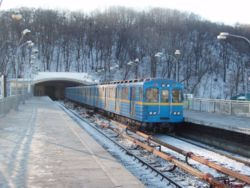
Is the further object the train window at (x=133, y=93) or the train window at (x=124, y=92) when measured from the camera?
the train window at (x=124, y=92)

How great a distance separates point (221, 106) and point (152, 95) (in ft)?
26.0

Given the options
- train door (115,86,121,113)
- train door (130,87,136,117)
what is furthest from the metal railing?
train door (115,86,121,113)

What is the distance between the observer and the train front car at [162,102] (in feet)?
67.7

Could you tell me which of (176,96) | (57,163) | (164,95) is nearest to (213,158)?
(57,163)

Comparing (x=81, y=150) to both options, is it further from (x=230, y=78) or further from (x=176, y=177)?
(x=230, y=78)

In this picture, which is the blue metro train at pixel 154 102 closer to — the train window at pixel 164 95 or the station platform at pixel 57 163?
the train window at pixel 164 95

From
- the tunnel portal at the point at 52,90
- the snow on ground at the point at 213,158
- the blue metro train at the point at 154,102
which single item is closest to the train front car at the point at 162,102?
the blue metro train at the point at 154,102

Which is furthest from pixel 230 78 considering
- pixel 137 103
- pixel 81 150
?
pixel 81 150

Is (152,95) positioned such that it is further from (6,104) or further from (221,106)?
(6,104)

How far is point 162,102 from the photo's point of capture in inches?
827

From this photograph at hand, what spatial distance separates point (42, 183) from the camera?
28.0ft

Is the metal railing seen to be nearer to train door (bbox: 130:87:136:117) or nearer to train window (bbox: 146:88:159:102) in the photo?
train window (bbox: 146:88:159:102)

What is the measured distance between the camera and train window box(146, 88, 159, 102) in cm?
2066

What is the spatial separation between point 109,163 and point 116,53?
4159 inches
